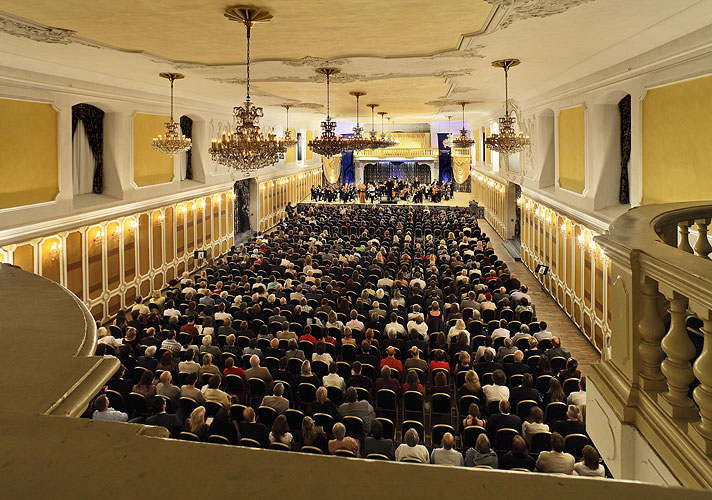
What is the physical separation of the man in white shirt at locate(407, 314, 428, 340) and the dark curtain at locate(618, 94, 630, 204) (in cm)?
600

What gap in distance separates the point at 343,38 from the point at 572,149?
853 centimetres

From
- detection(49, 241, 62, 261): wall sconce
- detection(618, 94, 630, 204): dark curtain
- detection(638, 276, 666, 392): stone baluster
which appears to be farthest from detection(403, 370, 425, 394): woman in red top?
detection(49, 241, 62, 261): wall sconce

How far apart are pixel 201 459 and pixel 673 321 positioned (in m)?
2.07

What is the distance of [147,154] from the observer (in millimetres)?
15938

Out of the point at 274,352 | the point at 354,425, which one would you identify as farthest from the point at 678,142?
the point at 274,352

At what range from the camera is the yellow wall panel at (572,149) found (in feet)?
44.7

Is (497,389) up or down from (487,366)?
down

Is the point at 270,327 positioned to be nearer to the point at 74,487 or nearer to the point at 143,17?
the point at 143,17

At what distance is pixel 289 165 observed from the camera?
3256cm

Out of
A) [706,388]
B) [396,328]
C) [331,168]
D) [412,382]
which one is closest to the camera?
[706,388]

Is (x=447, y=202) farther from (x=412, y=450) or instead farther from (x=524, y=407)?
(x=412, y=450)

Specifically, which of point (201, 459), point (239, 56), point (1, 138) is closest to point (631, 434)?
point (201, 459)

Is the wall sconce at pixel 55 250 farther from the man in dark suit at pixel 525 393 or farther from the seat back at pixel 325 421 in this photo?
the man in dark suit at pixel 525 393

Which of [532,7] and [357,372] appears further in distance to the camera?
[357,372]
